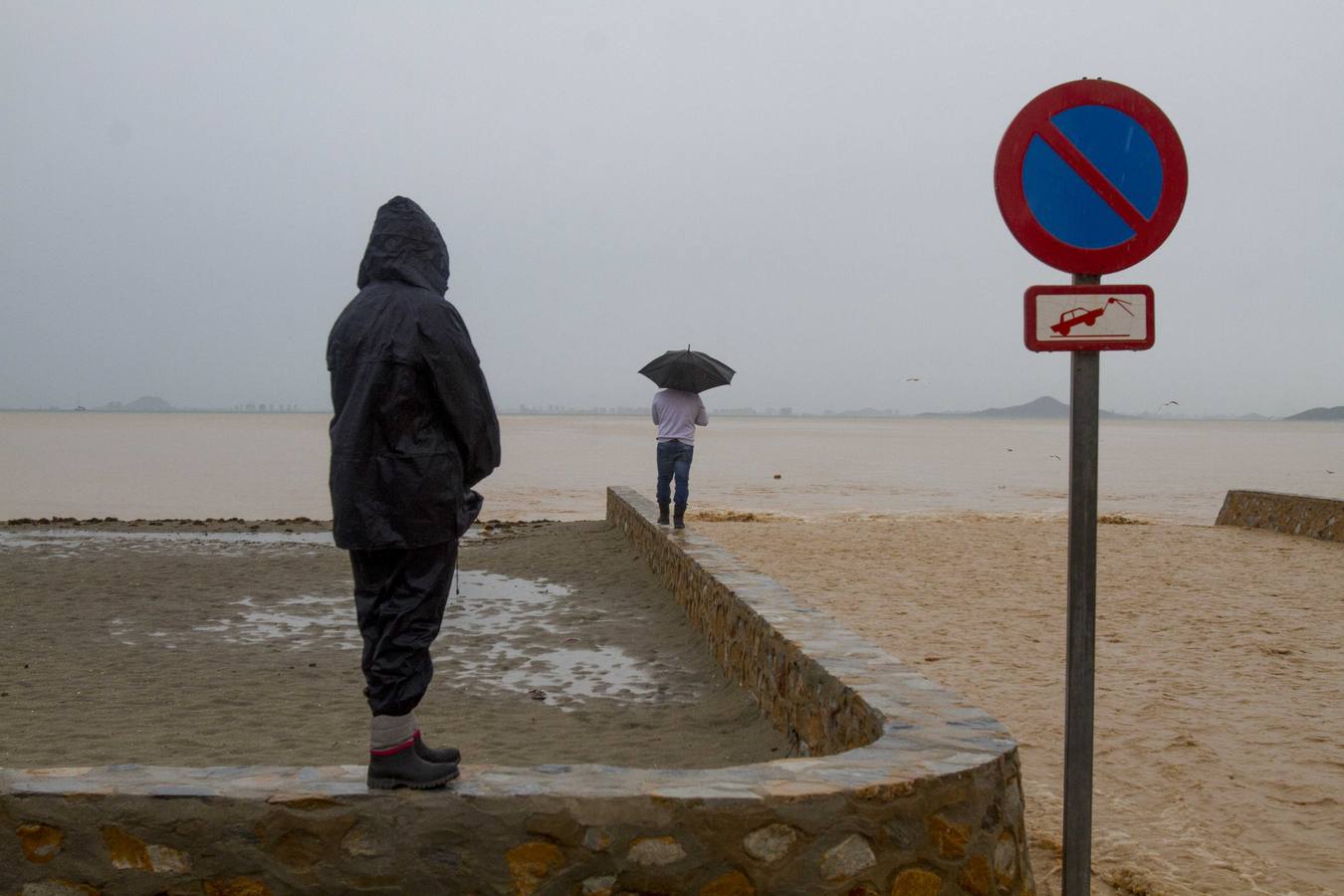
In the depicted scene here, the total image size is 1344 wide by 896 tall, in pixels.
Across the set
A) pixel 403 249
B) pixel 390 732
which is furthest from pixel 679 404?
pixel 390 732

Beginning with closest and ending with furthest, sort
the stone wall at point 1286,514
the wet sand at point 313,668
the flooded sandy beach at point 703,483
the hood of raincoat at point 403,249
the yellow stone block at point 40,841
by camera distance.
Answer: the yellow stone block at point 40,841
the hood of raincoat at point 403,249
the wet sand at point 313,668
the stone wall at point 1286,514
the flooded sandy beach at point 703,483

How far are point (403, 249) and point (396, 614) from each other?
100 cm

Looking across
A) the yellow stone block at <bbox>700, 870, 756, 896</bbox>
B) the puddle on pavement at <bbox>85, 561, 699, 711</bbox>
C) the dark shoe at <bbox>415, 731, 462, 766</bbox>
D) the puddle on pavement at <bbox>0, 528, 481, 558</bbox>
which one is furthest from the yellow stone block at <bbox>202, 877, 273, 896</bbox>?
the puddle on pavement at <bbox>0, 528, 481, 558</bbox>

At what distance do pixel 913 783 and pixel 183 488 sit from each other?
2860 centimetres

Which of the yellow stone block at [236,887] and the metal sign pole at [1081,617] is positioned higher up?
the metal sign pole at [1081,617]

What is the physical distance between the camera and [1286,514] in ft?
49.8

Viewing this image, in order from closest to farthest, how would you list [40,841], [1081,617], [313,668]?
[40,841] < [1081,617] < [313,668]

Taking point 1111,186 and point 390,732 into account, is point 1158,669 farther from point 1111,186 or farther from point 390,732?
point 390,732

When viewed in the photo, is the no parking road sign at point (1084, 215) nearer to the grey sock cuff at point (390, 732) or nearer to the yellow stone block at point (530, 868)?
the yellow stone block at point (530, 868)

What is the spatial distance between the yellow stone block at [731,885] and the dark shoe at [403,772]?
757 millimetres

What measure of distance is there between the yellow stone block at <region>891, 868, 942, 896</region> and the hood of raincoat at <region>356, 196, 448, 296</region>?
203cm

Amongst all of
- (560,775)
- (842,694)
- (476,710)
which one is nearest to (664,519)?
(476,710)

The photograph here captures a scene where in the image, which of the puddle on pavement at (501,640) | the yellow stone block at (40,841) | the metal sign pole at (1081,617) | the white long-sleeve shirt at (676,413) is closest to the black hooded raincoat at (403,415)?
the yellow stone block at (40,841)

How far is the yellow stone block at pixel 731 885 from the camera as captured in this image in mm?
2930
